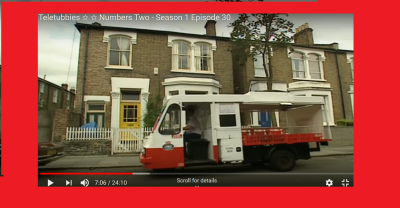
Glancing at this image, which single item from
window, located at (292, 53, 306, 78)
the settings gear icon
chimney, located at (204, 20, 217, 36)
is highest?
chimney, located at (204, 20, 217, 36)

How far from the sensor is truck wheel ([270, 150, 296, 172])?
638 centimetres

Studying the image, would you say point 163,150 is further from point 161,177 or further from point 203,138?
point 203,138

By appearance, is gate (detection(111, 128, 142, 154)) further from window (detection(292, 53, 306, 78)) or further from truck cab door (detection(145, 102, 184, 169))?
window (detection(292, 53, 306, 78))

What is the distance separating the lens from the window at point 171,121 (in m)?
5.88

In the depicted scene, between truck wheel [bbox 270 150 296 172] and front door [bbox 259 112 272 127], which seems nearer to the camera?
truck wheel [bbox 270 150 296 172]

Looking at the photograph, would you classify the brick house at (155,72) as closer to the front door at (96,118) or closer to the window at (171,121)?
the front door at (96,118)

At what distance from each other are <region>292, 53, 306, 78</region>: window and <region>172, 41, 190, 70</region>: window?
7363 mm

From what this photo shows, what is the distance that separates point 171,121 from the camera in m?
6.01

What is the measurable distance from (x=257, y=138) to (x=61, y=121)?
8773 mm

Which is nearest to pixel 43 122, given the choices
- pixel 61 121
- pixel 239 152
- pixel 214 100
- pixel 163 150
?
pixel 61 121

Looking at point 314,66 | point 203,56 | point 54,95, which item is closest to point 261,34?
point 203,56

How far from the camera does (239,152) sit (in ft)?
20.2

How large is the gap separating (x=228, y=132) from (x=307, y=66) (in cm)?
1181

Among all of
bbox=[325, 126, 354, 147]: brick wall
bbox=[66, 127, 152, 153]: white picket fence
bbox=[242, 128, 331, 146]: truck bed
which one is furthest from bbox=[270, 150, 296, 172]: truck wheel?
bbox=[325, 126, 354, 147]: brick wall
